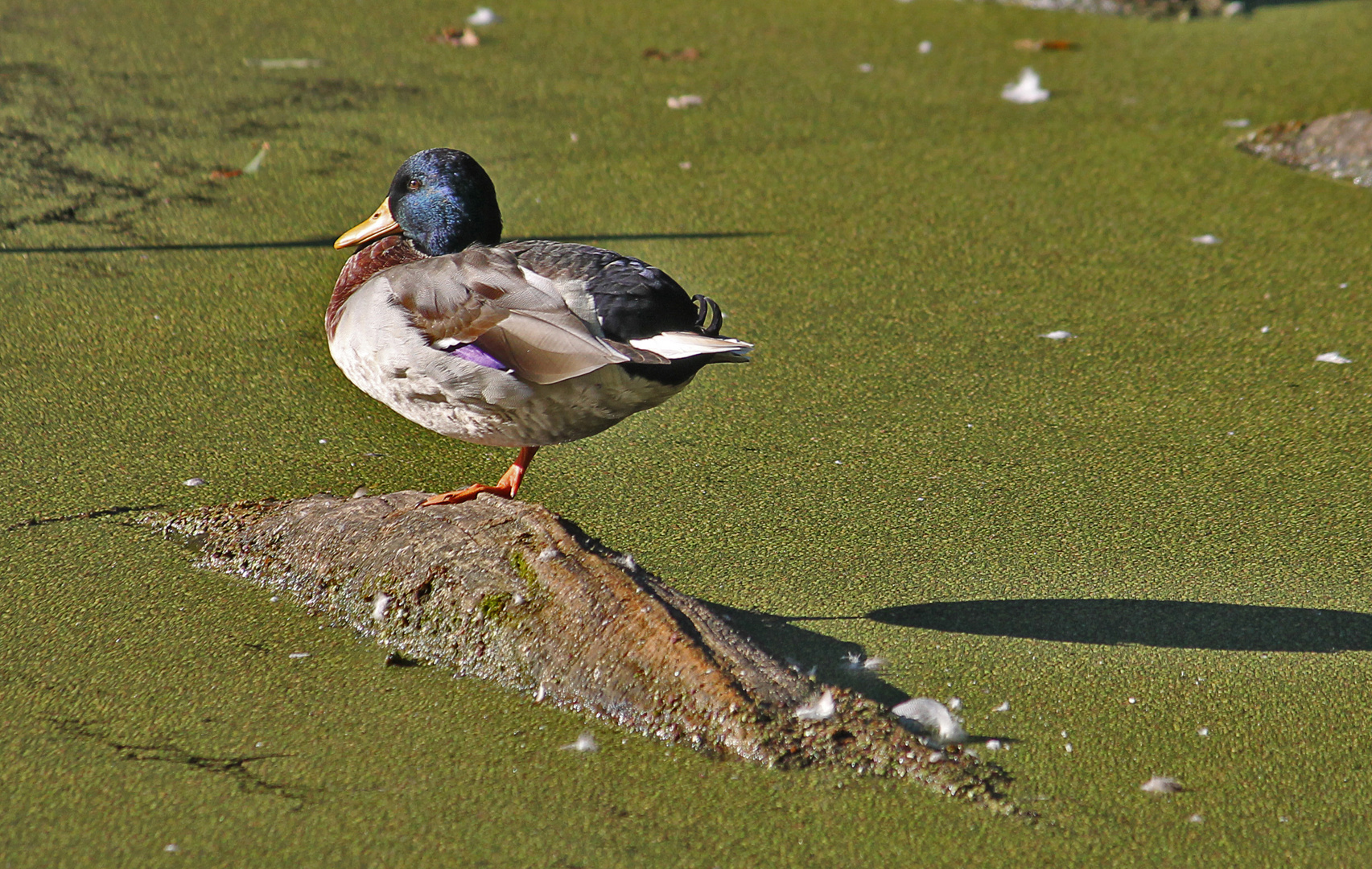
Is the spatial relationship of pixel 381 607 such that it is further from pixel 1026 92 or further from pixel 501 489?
pixel 1026 92

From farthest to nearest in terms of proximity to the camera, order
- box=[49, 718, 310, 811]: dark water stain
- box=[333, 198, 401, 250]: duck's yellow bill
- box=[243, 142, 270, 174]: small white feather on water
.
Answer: box=[243, 142, 270, 174]: small white feather on water, box=[333, 198, 401, 250]: duck's yellow bill, box=[49, 718, 310, 811]: dark water stain

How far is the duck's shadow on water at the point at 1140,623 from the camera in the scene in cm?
211

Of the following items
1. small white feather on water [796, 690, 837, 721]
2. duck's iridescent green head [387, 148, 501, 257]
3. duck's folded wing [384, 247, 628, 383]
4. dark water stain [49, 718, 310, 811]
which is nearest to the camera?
dark water stain [49, 718, 310, 811]

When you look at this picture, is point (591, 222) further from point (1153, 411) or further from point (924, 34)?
point (924, 34)

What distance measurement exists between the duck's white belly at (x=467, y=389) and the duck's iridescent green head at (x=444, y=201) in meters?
0.19

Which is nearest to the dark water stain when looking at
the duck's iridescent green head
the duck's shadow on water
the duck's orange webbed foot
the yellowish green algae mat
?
the yellowish green algae mat

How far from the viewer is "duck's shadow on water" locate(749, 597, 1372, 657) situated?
211cm

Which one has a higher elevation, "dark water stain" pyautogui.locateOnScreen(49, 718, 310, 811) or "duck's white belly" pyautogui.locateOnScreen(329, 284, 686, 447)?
"duck's white belly" pyautogui.locateOnScreen(329, 284, 686, 447)

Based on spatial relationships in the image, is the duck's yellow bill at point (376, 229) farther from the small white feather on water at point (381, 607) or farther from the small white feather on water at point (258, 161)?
the small white feather on water at point (258, 161)

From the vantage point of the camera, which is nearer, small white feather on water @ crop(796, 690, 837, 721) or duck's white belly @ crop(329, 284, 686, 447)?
small white feather on water @ crop(796, 690, 837, 721)

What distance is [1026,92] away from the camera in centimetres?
448

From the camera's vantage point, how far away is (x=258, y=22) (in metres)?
4.79

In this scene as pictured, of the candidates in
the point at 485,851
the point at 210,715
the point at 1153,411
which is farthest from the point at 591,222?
the point at 485,851

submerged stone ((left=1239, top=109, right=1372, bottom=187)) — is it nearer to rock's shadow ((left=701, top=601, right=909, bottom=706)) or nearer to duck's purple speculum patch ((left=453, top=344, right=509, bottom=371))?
rock's shadow ((left=701, top=601, right=909, bottom=706))
